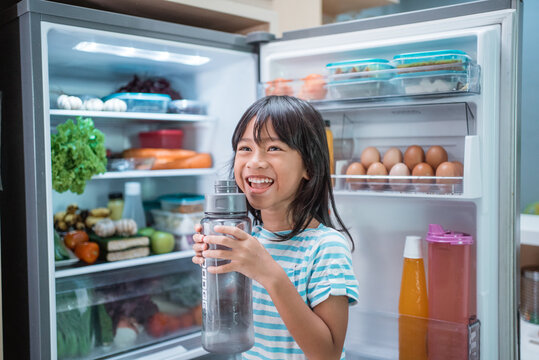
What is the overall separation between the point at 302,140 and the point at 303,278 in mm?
267

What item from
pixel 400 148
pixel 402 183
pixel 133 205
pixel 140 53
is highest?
pixel 140 53

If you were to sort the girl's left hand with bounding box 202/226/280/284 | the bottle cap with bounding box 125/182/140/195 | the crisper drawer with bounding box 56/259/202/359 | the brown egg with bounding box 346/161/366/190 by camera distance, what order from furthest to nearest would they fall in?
1. the bottle cap with bounding box 125/182/140/195
2. the crisper drawer with bounding box 56/259/202/359
3. the brown egg with bounding box 346/161/366/190
4. the girl's left hand with bounding box 202/226/280/284

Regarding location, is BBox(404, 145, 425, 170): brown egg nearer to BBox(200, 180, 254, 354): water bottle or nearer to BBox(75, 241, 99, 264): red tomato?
BBox(200, 180, 254, 354): water bottle

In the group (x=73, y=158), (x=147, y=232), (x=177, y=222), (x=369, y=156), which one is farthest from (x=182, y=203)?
(x=369, y=156)

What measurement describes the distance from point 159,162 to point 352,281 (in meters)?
1.19

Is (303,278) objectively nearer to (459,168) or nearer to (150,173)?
(459,168)

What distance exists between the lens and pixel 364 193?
1452 millimetres

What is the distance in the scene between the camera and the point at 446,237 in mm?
1358

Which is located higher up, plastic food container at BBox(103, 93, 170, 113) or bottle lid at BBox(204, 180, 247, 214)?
plastic food container at BBox(103, 93, 170, 113)

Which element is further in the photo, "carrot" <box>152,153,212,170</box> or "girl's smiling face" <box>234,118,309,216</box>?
"carrot" <box>152,153,212,170</box>

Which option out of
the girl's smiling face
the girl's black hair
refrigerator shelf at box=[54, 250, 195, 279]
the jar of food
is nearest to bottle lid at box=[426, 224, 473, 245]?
the girl's black hair

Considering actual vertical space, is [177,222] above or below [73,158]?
below

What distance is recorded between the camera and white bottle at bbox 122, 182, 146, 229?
1993mm

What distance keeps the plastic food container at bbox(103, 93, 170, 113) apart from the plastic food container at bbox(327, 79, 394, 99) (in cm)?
70
